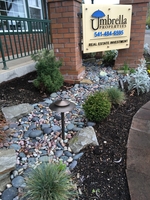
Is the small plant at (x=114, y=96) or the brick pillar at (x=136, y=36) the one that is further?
the brick pillar at (x=136, y=36)

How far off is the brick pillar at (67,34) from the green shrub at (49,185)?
7.97 feet

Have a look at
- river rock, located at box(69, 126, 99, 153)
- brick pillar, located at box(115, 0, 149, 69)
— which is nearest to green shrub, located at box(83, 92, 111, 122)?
river rock, located at box(69, 126, 99, 153)

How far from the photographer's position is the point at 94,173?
1560 millimetres

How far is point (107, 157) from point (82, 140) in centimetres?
30

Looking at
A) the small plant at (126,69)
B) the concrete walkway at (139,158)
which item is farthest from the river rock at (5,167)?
the small plant at (126,69)

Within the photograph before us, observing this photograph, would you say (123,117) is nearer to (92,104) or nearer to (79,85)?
(92,104)

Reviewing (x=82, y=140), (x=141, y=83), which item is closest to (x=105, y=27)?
(x=141, y=83)

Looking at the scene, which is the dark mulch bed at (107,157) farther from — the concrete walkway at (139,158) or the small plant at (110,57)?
the small plant at (110,57)

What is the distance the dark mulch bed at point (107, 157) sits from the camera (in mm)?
1414

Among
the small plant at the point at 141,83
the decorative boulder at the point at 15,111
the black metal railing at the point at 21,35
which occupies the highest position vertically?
the black metal railing at the point at 21,35

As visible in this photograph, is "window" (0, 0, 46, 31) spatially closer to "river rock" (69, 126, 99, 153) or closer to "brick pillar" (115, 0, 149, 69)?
"brick pillar" (115, 0, 149, 69)

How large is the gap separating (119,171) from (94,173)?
23cm

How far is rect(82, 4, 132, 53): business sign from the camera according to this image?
338cm

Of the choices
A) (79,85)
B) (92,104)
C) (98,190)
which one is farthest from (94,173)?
(79,85)
